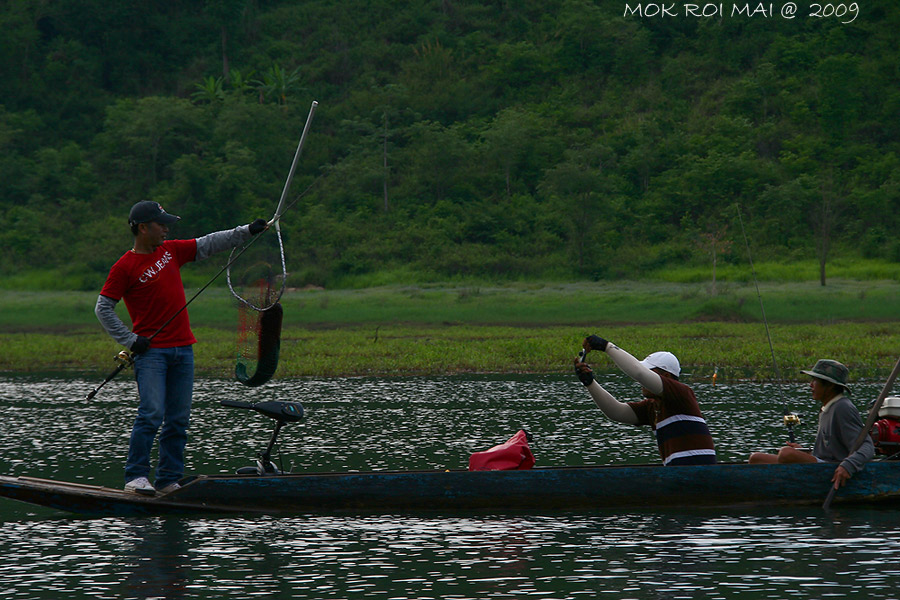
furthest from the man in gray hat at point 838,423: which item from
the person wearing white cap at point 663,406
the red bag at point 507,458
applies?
the red bag at point 507,458

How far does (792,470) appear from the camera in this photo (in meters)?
8.74

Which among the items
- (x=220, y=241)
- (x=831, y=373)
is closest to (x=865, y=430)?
(x=831, y=373)

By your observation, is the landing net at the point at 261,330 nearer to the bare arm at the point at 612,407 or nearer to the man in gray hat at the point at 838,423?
the bare arm at the point at 612,407

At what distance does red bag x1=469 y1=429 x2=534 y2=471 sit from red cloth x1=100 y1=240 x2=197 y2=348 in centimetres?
239

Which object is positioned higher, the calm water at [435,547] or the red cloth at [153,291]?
the red cloth at [153,291]

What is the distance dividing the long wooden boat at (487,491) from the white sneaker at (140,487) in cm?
5

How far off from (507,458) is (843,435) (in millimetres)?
2459

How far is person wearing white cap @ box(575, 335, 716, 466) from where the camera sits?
8.27m

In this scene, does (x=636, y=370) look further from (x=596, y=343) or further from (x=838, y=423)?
(x=838, y=423)

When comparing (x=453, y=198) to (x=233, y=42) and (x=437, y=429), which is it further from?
(x=437, y=429)

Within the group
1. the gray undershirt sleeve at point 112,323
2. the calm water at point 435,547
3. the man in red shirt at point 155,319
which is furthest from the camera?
the man in red shirt at point 155,319

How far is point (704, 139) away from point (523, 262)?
1170cm

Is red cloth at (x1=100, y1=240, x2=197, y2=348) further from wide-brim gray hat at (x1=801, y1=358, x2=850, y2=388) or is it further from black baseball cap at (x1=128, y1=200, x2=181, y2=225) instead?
wide-brim gray hat at (x1=801, y1=358, x2=850, y2=388)

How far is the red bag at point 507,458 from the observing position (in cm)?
912
